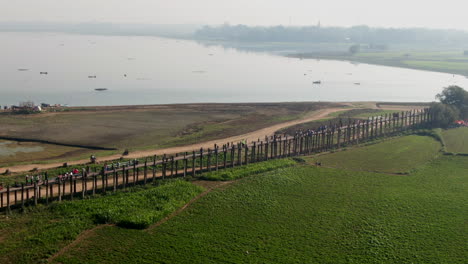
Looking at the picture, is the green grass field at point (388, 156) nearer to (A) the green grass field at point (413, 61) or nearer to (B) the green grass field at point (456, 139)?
(B) the green grass field at point (456, 139)

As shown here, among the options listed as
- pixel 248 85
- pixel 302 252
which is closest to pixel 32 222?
pixel 302 252

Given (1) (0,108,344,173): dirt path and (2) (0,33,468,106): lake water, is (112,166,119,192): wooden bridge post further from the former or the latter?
(2) (0,33,468,106): lake water

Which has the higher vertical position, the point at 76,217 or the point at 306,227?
the point at 76,217

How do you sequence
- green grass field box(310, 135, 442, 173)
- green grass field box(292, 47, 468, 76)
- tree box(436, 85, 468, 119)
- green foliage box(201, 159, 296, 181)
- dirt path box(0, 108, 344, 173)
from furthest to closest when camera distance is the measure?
green grass field box(292, 47, 468, 76) → tree box(436, 85, 468, 119) → green grass field box(310, 135, 442, 173) → dirt path box(0, 108, 344, 173) → green foliage box(201, 159, 296, 181)

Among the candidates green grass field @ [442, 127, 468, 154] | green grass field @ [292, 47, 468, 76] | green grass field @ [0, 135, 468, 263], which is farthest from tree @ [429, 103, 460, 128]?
green grass field @ [292, 47, 468, 76]

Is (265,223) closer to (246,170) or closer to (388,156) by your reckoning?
(246,170)

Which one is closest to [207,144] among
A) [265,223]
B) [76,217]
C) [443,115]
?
[265,223]

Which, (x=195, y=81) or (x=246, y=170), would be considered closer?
(x=246, y=170)
